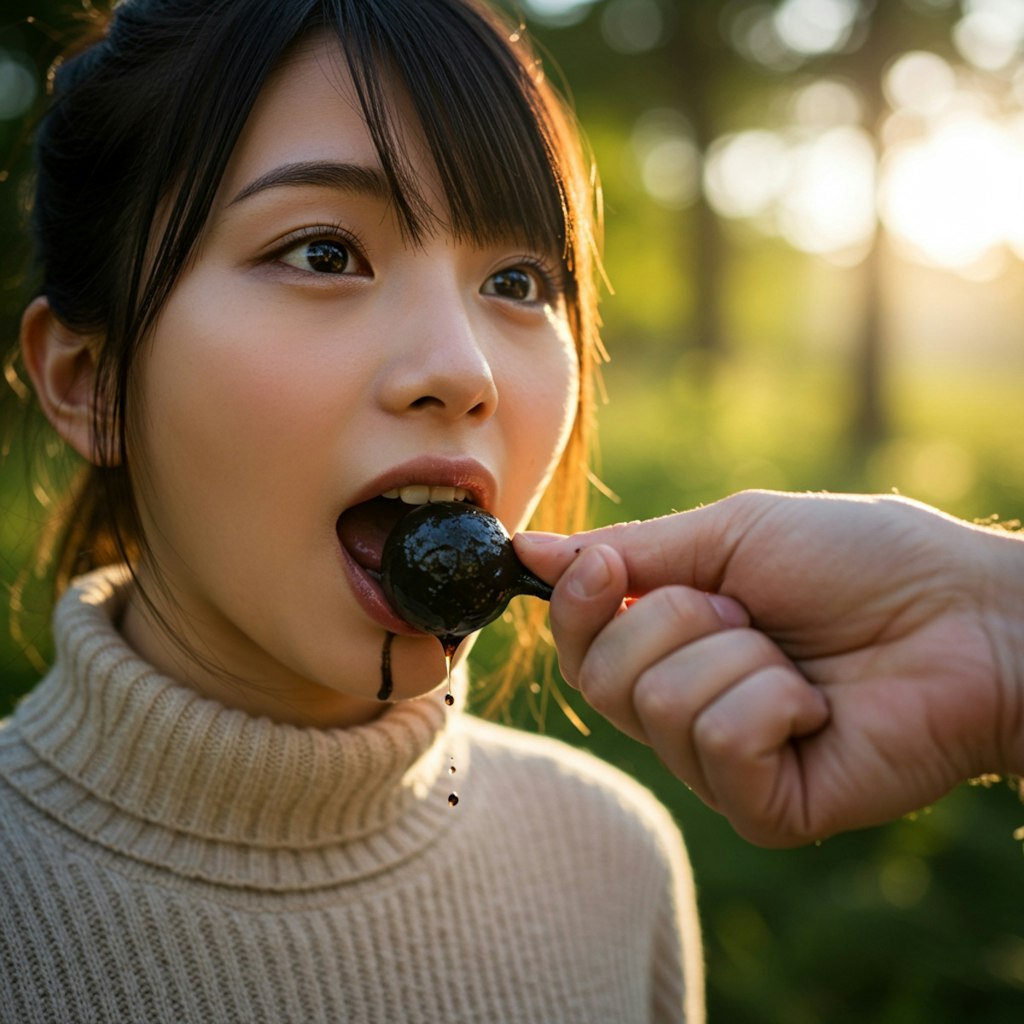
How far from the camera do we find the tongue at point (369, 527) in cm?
184

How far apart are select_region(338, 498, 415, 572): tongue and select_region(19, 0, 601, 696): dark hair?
0.49 meters

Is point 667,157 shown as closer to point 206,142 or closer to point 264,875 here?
point 206,142

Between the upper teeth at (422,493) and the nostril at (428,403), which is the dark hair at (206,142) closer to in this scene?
the nostril at (428,403)

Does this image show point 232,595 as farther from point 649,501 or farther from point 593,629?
point 649,501

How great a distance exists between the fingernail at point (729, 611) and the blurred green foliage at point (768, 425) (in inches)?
67.1

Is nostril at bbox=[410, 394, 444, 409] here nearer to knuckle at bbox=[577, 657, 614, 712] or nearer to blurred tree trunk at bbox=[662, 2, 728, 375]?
knuckle at bbox=[577, 657, 614, 712]

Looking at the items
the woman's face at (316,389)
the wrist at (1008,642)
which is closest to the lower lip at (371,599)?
the woman's face at (316,389)

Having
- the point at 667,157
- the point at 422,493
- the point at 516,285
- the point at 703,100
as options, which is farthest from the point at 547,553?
the point at 667,157

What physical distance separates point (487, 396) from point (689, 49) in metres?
17.6

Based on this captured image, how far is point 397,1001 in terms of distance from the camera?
196cm

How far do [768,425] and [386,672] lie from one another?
45.0ft

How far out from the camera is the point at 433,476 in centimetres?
178

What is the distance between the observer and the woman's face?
172cm

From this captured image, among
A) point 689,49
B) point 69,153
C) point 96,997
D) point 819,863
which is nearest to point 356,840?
point 96,997
